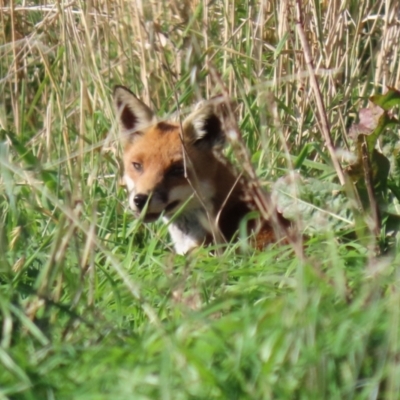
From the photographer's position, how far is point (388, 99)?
4.35 m

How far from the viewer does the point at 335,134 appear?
5.25 m

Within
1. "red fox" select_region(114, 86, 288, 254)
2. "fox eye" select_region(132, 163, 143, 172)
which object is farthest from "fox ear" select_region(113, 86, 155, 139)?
"fox eye" select_region(132, 163, 143, 172)

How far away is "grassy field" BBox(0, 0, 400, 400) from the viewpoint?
2.56 metres

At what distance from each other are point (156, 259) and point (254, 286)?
787 mm

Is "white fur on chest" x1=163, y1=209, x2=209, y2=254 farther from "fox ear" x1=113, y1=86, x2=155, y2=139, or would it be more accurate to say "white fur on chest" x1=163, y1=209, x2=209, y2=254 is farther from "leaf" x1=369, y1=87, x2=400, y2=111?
"leaf" x1=369, y1=87, x2=400, y2=111

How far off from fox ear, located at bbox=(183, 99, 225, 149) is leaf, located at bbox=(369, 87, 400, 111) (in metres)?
1.08

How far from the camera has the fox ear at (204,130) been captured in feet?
16.9

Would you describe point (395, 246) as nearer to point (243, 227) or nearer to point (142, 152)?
point (243, 227)

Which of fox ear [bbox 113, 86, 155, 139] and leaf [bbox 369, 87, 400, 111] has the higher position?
leaf [bbox 369, 87, 400, 111]

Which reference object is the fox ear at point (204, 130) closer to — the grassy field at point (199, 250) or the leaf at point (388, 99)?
the grassy field at point (199, 250)

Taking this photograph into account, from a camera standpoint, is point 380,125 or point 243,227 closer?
point 243,227

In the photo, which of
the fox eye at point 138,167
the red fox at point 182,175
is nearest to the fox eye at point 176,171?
the red fox at point 182,175

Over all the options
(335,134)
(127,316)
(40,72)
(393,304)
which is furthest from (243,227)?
(40,72)

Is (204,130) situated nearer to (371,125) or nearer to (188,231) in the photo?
(188,231)
